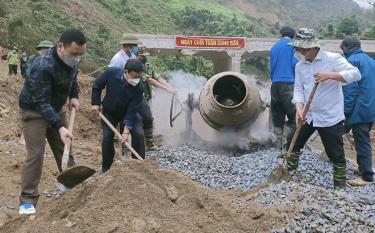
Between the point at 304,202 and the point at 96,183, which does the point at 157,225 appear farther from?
the point at 304,202

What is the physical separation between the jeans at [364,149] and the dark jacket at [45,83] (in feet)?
11.0

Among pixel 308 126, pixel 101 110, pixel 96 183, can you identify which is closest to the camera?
pixel 96 183

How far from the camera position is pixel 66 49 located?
4.24m

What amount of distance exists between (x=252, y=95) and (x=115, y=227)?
578 centimetres

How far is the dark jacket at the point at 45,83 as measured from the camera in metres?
4.24

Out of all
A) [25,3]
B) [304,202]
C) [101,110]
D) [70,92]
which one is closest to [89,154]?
[101,110]

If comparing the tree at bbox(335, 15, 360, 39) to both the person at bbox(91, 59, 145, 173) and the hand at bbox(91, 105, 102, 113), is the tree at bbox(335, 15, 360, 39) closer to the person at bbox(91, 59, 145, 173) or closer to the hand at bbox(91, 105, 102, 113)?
the person at bbox(91, 59, 145, 173)

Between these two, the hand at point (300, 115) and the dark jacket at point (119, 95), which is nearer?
the hand at point (300, 115)

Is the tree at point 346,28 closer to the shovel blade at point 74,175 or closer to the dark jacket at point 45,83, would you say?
the shovel blade at point 74,175

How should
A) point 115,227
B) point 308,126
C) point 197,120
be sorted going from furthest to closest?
point 197,120 → point 308,126 → point 115,227

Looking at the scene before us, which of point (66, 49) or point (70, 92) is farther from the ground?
point (66, 49)

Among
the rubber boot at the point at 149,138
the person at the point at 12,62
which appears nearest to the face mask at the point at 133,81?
the rubber boot at the point at 149,138

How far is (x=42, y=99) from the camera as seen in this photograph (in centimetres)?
425

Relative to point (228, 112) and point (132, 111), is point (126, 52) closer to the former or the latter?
point (132, 111)
